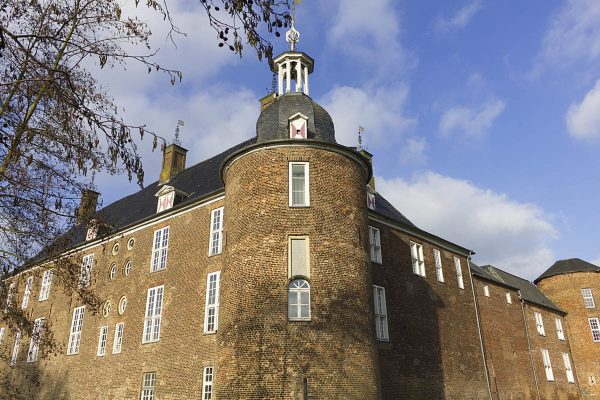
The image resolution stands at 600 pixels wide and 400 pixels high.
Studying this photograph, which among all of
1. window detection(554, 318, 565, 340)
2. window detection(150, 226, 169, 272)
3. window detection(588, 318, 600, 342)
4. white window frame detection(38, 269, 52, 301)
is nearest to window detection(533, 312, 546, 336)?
window detection(554, 318, 565, 340)

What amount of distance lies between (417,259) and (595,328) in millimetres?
21663

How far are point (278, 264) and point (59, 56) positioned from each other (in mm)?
9590

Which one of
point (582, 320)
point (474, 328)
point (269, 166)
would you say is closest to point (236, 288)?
point (269, 166)

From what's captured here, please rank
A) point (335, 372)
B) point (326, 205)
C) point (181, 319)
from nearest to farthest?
point (335, 372), point (326, 205), point (181, 319)

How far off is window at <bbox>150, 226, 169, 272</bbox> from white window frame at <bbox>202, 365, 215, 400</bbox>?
19.6ft

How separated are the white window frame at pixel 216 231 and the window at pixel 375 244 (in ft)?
21.3

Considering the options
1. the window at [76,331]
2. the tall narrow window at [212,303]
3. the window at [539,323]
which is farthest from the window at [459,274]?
the window at [76,331]

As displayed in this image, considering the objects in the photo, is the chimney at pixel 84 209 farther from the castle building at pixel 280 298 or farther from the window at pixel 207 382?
the window at pixel 207 382

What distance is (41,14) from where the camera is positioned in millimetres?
7363

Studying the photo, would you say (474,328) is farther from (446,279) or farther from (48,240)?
(48,240)

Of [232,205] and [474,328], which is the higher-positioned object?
[232,205]

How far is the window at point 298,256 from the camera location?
51.4 ft

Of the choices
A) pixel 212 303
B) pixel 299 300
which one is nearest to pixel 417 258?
pixel 212 303

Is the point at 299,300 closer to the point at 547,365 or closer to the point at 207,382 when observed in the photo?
the point at 207,382
